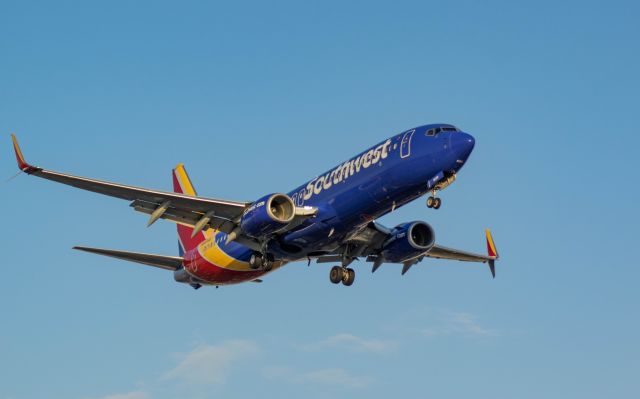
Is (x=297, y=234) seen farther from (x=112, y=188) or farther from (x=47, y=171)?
(x=47, y=171)

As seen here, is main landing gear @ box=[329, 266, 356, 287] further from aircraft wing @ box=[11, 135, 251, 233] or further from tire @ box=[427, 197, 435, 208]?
tire @ box=[427, 197, 435, 208]

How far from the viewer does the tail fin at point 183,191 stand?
179ft

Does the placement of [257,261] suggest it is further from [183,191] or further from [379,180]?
[183,191]

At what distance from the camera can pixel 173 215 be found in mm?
45406

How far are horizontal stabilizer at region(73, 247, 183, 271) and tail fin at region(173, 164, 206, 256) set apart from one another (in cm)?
173

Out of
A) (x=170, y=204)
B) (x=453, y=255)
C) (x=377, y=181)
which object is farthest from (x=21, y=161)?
(x=453, y=255)

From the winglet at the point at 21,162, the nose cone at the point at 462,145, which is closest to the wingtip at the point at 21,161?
the winglet at the point at 21,162

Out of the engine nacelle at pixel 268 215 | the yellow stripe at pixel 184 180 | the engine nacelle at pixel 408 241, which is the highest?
the yellow stripe at pixel 184 180

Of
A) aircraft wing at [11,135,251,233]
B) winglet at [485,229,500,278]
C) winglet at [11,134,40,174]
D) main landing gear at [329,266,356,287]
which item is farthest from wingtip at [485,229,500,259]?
winglet at [11,134,40,174]

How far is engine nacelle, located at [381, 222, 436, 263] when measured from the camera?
1889 inches

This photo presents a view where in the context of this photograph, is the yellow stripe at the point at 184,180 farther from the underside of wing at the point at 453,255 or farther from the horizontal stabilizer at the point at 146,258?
the underside of wing at the point at 453,255

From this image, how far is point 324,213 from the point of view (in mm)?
42969

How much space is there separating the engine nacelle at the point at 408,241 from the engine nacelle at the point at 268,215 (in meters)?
7.34

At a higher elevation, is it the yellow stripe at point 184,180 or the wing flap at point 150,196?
the yellow stripe at point 184,180
